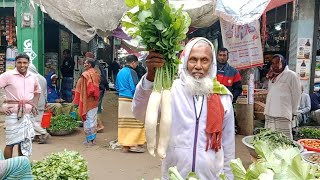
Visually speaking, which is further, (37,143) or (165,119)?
(37,143)

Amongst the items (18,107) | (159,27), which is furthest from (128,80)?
(159,27)

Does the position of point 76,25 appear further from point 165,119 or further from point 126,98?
point 165,119

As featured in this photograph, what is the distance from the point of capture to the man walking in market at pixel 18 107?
16.5ft

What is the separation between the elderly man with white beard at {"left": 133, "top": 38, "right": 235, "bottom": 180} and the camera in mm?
2201

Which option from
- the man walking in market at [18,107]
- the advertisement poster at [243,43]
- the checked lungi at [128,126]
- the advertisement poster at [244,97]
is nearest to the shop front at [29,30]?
the checked lungi at [128,126]

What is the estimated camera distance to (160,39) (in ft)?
7.08

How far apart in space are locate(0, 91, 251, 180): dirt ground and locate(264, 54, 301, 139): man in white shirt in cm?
84

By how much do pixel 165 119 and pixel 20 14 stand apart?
23.3ft

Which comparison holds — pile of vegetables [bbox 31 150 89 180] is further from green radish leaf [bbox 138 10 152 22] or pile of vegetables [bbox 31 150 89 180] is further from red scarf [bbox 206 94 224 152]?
green radish leaf [bbox 138 10 152 22]

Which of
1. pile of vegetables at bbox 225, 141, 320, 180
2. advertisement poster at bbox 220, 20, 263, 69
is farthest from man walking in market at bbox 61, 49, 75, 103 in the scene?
pile of vegetables at bbox 225, 141, 320, 180

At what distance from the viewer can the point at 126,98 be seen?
6.24 m

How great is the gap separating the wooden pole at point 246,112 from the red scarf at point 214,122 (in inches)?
199

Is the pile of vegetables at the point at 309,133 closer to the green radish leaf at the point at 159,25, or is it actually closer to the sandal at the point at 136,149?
the sandal at the point at 136,149

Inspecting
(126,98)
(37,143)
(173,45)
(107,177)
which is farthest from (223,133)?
(37,143)
